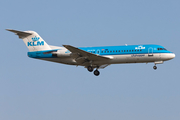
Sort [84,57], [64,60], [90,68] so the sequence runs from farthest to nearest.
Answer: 1. [90,68]
2. [64,60]
3. [84,57]

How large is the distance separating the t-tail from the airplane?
0.65 m

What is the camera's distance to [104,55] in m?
35.9

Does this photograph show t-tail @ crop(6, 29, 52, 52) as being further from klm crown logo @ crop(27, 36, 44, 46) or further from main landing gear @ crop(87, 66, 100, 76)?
main landing gear @ crop(87, 66, 100, 76)

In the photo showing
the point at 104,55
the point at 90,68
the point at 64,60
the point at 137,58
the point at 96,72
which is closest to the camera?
the point at 137,58

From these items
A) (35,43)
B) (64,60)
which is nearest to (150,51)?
(64,60)

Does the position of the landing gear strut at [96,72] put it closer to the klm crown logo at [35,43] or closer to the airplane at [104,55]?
the airplane at [104,55]

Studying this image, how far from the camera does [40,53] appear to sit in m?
37.7

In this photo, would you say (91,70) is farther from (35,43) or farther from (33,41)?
(33,41)

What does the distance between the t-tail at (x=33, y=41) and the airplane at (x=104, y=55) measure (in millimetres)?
647

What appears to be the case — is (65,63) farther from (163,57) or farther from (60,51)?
(163,57)

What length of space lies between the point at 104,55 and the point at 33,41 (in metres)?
9.81

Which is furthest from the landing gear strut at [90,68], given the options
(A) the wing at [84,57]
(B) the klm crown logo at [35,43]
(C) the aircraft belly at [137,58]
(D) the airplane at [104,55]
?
(B) the klm crown logo at [35,43]


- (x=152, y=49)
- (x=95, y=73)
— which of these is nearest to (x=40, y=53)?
(x=95, y=73)

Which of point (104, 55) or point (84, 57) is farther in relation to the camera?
point (104, 55)
